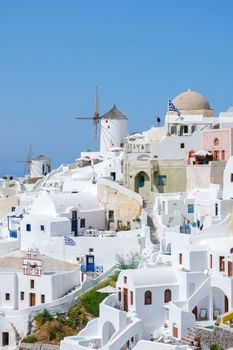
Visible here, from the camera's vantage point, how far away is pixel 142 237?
41.8 meters

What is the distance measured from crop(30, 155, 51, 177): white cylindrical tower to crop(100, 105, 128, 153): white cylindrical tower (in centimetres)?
994

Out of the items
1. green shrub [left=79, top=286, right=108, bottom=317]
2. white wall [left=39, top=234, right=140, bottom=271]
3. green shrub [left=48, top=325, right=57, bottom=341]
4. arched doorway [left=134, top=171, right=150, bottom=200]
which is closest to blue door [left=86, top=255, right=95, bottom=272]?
white wall [left=39, top=234, right=140, bottom=271]

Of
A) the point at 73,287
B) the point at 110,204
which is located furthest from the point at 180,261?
the point at 110,204

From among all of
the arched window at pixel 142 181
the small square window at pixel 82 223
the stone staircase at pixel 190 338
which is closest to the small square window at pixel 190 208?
the arched window at pixel 142 181

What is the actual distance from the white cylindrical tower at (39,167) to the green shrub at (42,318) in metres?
30.4

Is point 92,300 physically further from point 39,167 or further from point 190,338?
point 39,167

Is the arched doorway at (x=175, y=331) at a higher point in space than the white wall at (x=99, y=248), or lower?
lower

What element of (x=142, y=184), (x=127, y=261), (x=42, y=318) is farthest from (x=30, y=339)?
(x=142, y=184)

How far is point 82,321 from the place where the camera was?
3844 centimetres

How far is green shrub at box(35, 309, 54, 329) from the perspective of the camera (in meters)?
38.9

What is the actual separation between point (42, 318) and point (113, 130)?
77.2ft

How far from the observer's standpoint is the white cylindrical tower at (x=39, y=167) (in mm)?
69250

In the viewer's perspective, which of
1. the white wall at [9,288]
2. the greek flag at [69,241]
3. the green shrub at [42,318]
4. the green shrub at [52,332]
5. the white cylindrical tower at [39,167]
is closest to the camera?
the green shrub at [52,332]

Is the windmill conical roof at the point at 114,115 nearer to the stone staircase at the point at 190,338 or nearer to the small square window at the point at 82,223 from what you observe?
the small square window at the point at 82,223
